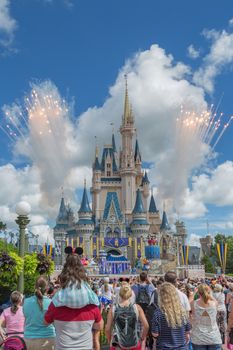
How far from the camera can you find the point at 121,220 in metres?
76.1

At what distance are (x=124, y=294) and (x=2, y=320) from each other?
2350mm

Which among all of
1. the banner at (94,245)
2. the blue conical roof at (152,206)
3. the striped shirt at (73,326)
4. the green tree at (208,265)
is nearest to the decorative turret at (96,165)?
the blue conical roof at (152,206)

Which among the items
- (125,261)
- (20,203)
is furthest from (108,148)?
(20,203)

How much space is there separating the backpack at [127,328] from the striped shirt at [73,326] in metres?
0.77

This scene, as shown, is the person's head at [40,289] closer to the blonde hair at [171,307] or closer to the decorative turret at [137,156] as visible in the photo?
the blonde hair at [171,307]

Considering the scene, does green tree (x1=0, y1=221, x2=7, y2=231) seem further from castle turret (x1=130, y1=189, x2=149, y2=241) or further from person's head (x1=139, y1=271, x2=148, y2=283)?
person's head (x1=139, y1=271, x2=148, y2=283)

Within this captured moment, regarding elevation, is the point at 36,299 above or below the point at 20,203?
below

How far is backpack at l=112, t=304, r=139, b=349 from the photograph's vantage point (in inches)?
196

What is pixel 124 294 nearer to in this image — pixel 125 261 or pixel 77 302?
pixel 77 302

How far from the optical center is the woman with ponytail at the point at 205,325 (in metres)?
5.72

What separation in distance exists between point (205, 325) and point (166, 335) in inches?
42.3

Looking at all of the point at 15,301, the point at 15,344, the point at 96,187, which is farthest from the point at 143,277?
the point at 96,187

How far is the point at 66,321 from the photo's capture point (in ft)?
13.8

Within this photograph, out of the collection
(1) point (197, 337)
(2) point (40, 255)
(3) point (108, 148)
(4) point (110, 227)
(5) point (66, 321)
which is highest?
(3) point (108, 148)
